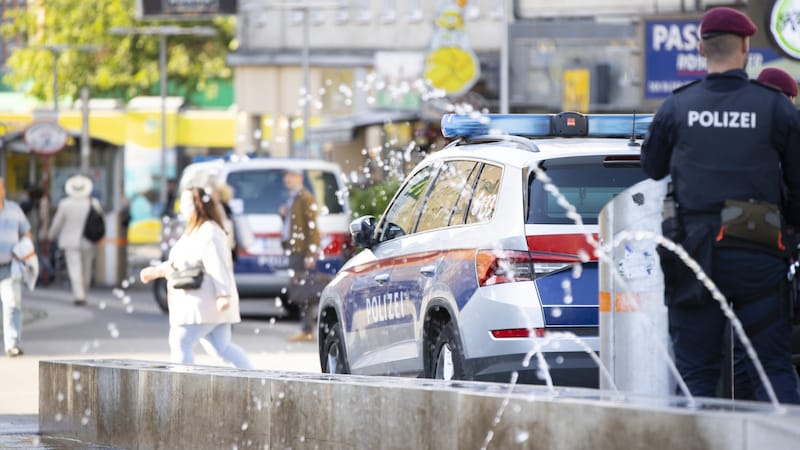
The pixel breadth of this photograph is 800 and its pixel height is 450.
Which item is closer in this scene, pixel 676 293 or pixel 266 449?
pixel 676 293

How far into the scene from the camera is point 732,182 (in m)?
7.22

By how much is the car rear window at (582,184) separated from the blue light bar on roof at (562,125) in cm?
84

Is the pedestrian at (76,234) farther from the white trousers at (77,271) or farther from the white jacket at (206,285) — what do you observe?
the white jacket at (206,285)

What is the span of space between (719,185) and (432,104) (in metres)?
25.6

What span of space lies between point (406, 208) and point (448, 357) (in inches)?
67.0

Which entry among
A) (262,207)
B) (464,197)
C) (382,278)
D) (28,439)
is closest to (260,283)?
(262,207)

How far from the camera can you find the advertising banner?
26719 millimetres

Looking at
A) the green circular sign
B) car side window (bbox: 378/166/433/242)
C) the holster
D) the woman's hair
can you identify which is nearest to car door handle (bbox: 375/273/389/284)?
car side window (bbox: 378/166/433/242)

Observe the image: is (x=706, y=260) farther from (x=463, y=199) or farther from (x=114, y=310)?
(x=114, y=310)

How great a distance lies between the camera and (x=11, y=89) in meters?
81.0

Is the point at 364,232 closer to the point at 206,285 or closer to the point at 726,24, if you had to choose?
the point at 206,285

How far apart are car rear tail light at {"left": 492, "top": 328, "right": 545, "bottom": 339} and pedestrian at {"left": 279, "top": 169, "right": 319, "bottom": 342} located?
11.8 meters

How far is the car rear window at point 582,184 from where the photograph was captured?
9680 mm

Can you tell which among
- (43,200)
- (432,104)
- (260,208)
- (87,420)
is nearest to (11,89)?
(43,200)
